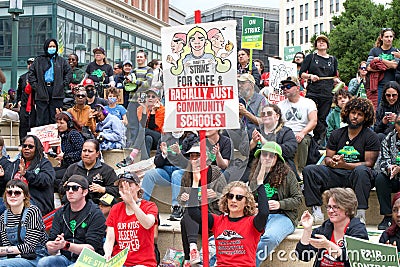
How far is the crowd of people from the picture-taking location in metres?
4.54

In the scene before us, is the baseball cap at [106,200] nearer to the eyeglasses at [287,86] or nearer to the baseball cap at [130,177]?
the baseball cap at [130,177]

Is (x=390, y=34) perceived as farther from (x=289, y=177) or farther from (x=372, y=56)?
(x=289, y=177)

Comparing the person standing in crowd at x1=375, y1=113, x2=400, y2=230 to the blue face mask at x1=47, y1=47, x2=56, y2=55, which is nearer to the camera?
the person standing in crowd at x1=375, y1=113, x2=400, y2=230

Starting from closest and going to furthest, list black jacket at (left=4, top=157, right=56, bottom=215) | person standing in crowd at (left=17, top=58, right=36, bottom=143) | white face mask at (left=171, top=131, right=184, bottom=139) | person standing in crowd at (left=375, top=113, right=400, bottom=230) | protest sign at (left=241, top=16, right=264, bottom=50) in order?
white face mask at (left=171, top=131, right=184, bottom=139) → person standing in crowd at (left=375, top=113, right=400, bottom=230) → black jacket at (left=4, top=157, right=56, bottom=215) → person standing in crowd at (left=17, top=58, right=36, bottom=143) → protest sign at (left=241, top=16, right=264, bottom=50)

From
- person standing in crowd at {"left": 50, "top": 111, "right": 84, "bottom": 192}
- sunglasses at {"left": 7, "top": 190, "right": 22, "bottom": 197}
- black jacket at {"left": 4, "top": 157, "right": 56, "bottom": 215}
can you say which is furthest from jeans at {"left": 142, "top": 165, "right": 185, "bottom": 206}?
person standing in crowd at {"left": 50, "top": 111, "right": 84, "bottom": 192}

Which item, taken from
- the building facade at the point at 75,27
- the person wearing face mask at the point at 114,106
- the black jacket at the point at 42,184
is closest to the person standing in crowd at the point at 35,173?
the black jacket at the point at 42,184

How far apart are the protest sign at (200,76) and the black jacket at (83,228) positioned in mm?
1828

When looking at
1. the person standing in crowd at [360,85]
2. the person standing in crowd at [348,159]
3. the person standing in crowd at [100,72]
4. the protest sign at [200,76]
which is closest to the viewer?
the protest sign at [200,76]

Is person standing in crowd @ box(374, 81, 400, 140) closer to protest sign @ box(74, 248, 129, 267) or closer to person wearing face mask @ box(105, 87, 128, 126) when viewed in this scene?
person wearing face mask @ box(105, 87, 128, 126)

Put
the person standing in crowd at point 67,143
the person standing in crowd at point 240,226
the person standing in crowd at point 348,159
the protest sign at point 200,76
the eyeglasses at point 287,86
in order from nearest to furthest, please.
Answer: the protest sign at point 200,76 → the person standing in crowd at point 240,226 → the person standing in crowd at point 348,159 → the eyeglasses at point 287,86 → the person standing in crowd at point 67,143

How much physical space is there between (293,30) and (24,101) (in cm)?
6613

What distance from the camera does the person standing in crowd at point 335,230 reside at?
15.4 ft

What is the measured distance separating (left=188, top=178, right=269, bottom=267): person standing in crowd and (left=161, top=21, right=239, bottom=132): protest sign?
3.11 feet

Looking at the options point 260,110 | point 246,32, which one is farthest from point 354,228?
point 246,32
